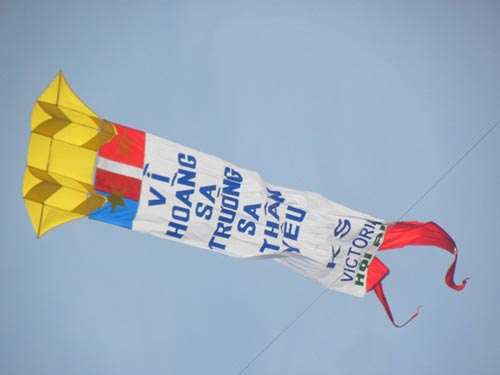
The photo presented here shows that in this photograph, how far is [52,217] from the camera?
2258 centimetres

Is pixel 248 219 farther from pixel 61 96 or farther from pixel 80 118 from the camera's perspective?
pixel 61 96

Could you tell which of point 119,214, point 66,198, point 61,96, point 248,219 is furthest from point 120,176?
point 248,219

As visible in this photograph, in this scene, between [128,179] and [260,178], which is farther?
[260,178]

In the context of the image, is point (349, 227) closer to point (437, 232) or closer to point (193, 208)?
point (437, 232)

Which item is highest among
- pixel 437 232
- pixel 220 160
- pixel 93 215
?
pixel 437 232

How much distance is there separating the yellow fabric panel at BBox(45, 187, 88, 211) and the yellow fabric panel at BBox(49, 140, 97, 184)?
16.0 inches

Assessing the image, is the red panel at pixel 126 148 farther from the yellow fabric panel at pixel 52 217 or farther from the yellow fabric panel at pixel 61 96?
the yellow fabric panel at pixel 52 217

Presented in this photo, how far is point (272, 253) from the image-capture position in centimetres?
2464

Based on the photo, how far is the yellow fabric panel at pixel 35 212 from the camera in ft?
73.5

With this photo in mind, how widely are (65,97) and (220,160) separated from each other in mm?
4919

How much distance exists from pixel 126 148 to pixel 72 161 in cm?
158

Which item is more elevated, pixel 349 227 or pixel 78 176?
pixel 349 227

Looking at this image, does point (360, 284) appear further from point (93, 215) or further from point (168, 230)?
point (93, 215)

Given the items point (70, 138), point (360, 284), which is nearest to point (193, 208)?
point (70, 138)
